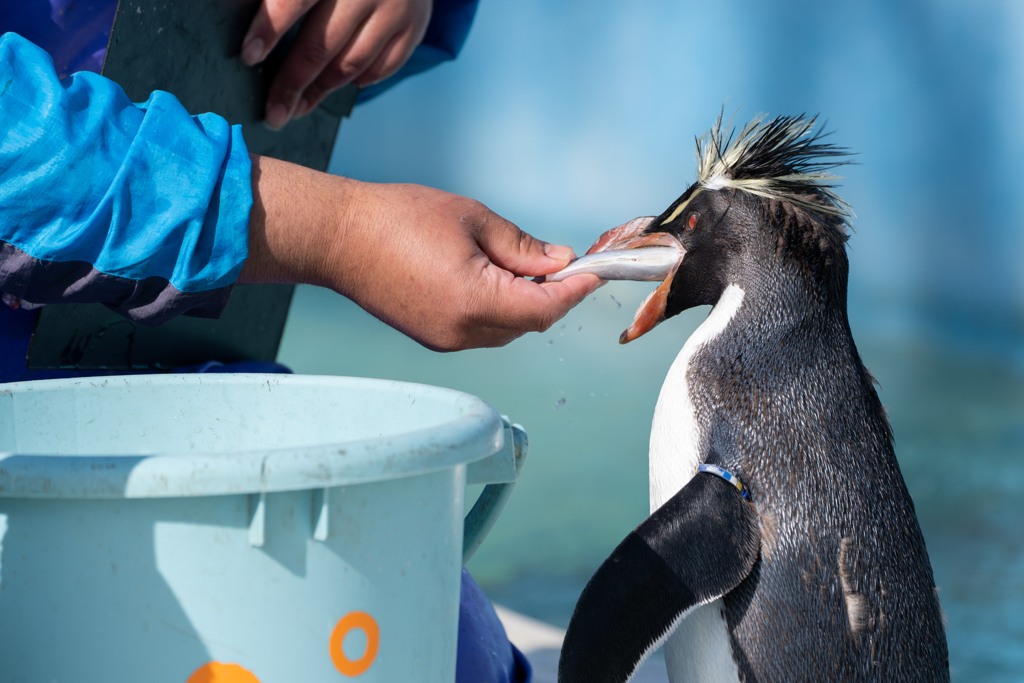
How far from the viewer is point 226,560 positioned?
18.2 inches

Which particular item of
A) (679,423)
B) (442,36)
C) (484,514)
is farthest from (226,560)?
(442,36)

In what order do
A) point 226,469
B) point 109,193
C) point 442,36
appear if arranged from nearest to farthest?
point 226,469 → point 109,193 → point 442,36

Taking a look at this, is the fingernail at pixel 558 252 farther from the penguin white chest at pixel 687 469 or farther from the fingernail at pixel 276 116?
the fingernail at pixel 276 116

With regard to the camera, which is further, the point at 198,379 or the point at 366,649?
the point at 198,379

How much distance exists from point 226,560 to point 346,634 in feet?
0.31

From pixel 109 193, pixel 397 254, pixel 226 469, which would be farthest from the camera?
pixel 397 254

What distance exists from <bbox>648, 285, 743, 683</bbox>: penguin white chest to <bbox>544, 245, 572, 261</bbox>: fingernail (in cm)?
19

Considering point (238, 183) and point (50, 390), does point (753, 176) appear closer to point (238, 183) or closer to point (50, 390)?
point (238, 183)

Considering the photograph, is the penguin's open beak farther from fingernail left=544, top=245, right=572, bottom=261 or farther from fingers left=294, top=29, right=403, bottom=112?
fingers left=294, top=29, right=403, bottom=112

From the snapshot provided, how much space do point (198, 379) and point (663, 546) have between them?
482 millimetres

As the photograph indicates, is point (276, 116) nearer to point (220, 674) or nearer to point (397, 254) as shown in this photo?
point (397, 254)

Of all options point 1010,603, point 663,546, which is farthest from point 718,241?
point 1010,603

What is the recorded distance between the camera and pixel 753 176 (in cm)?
88

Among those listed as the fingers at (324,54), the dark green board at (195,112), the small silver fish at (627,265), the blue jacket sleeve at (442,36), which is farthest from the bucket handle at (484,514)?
the blue jacket sleeve at (442,36)
